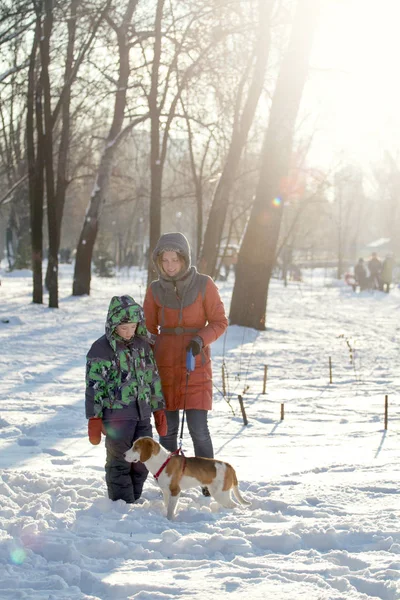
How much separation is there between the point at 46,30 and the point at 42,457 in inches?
506

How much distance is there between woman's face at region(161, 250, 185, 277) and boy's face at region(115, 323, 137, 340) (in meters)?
0.47

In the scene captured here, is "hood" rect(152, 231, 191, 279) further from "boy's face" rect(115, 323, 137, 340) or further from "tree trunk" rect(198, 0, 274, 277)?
"tree trunk" rect(198, 0, 274, 277)

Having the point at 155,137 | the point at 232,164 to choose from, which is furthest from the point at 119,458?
the point at 155,137

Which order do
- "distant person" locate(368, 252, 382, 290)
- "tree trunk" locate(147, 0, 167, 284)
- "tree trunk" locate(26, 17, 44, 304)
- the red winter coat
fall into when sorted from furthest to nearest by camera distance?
"distant person" locate(368, 252, 382, 290), "tree trunk" locate(26, 17, 44, 304), "tree trunk" locate(147, 0, 167, 284), the red winter coat

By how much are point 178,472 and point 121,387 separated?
63cm

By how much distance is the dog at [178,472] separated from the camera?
446 cm

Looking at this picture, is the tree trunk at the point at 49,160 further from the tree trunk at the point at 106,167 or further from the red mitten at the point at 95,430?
the red mitten at the point at 95,430

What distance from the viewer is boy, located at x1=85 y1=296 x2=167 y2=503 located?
4512 millimetres

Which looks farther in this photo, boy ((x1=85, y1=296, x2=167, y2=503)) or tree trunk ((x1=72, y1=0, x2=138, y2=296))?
tree trunk ((x1=72, y1=0, x2=138, y2=296))

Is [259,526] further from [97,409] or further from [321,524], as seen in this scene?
[97,409]

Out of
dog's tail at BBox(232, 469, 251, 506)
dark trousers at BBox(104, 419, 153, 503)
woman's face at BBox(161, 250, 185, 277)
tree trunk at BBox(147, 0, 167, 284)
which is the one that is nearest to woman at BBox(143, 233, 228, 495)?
woman's face at BBox(161, 250, 185, 277)

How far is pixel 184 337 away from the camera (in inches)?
191

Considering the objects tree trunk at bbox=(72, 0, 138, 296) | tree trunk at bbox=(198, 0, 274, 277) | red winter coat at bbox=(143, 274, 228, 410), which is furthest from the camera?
tree trunk at bbox=(72, 0, 138, 296)

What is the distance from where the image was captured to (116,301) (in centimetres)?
454
